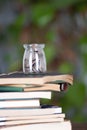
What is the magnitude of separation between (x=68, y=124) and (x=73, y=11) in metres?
1.49

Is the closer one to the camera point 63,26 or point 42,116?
point 42,116

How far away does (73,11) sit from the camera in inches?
98.3

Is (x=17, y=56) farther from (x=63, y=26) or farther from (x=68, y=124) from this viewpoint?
(x=68, y=124)

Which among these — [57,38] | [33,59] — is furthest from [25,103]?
[57,38]

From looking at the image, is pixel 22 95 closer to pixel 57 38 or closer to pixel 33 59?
pixel 33 59

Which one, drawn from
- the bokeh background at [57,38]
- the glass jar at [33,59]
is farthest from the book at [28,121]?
the bokeh background at [57,38]

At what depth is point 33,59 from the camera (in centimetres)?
121

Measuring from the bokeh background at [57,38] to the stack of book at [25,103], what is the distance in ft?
4.22

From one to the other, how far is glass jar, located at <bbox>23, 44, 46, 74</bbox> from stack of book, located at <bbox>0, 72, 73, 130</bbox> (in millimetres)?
165

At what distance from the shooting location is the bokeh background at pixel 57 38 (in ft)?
7.72

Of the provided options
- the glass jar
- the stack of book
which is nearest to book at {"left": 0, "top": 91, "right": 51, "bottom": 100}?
the stack of book

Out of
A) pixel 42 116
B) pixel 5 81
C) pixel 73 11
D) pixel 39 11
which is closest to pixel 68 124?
pixel 42 116

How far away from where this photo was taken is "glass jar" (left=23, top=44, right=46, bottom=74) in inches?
47.4

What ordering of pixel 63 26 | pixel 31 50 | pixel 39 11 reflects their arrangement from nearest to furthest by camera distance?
pixel 31 50, pixel 39 11, pixel 63 26
